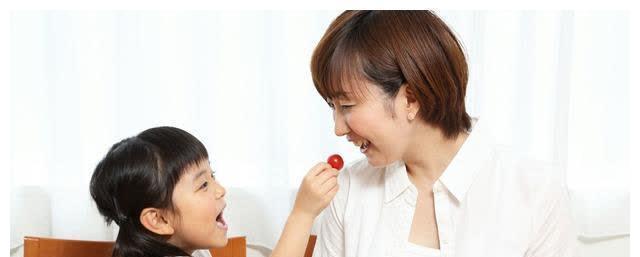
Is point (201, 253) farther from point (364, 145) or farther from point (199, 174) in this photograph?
point (364, 145)

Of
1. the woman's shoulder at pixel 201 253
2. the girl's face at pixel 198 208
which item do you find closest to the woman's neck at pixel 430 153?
the girl's face at pixel 198 208

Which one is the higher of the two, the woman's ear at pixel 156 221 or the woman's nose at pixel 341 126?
the woman's nose at pixel 341 126

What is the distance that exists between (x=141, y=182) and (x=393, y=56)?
0.58 m

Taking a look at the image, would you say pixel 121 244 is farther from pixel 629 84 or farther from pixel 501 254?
pixel 629 84

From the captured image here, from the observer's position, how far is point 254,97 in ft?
6.47

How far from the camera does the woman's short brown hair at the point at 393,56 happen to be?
1250 mm

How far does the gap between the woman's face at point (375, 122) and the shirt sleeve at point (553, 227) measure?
12.1 inches

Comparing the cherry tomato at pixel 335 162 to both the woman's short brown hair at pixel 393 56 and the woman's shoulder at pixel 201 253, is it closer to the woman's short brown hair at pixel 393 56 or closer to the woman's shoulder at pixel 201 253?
the woman's short brown hair at pixel 393 56

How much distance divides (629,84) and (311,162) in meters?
0.96

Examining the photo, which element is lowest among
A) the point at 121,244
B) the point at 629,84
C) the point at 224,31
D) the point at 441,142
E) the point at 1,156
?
the point at 121,244

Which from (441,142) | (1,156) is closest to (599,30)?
(441,142)

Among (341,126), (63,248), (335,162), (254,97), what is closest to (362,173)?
(335,162)

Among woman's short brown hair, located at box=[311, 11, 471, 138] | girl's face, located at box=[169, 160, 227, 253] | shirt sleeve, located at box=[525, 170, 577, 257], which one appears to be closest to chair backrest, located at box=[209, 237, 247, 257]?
girl's face, located at box=[169, 160, 227, 253]

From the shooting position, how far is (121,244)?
1.43m
